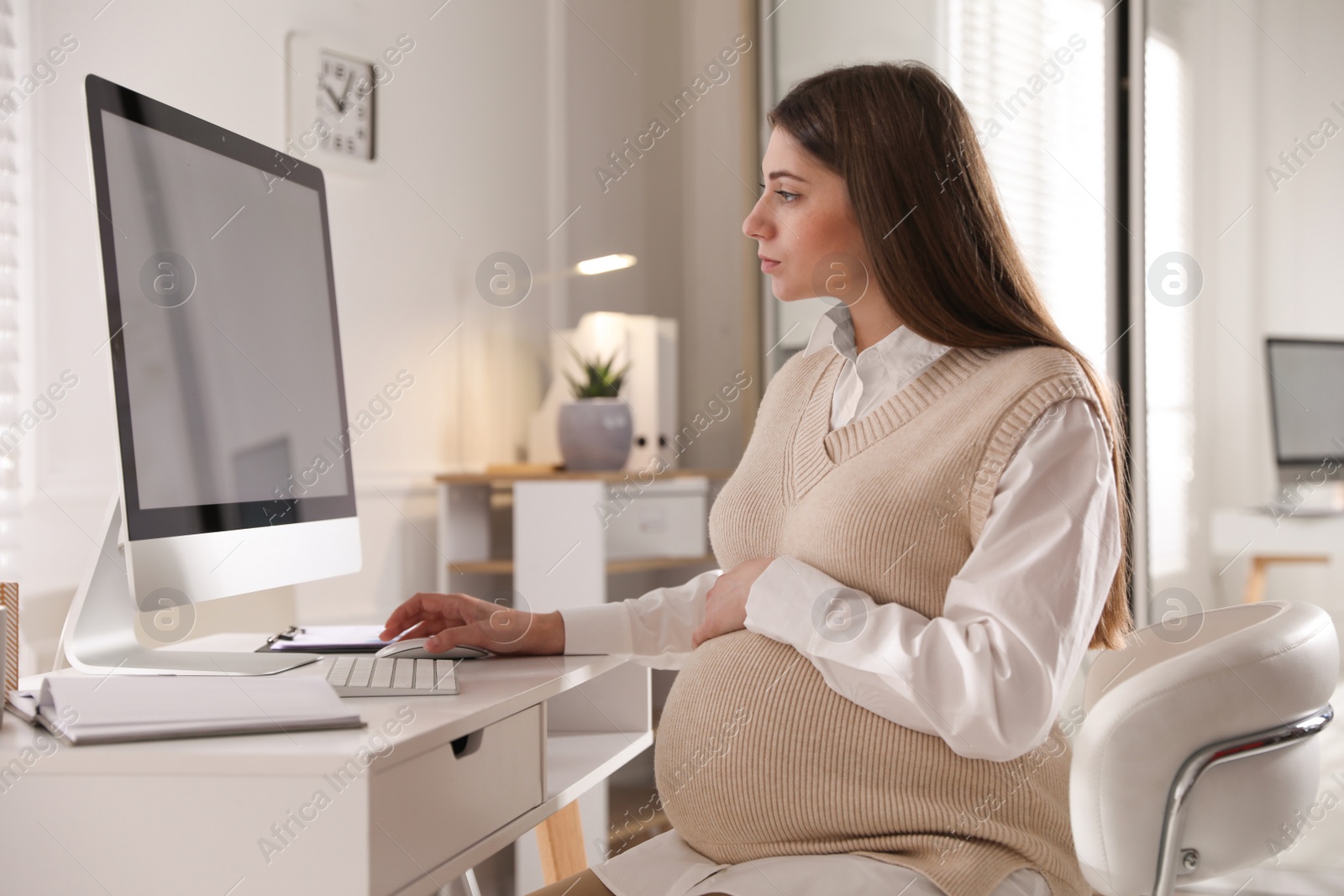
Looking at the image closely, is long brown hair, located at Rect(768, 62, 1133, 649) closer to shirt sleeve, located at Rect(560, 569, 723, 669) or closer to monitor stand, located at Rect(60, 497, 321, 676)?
shirt sleeve, located at Rect(560, 569, 723, 669)

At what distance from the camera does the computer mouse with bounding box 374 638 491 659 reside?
117 centimetres

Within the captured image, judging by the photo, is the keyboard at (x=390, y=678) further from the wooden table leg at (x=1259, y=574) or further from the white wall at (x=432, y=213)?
the wooden table leg at (x=1259, y=574)

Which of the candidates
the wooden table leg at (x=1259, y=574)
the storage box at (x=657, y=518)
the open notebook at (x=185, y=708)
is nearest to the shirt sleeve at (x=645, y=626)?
the open notebook at (x=185, y=708)

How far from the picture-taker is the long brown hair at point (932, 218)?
1.09 metres

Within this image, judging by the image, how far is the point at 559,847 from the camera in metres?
1.47

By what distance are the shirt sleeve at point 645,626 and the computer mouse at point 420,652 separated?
115 mm

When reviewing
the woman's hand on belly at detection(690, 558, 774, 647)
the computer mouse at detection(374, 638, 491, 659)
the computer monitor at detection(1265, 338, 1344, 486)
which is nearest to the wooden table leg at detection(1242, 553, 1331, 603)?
the computer monitor at detection(1265, 338, 1344, 486)

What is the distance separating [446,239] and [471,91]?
41cm

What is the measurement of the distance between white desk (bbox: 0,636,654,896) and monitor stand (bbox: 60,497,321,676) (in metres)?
0.18

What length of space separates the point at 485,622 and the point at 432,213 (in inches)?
63.6

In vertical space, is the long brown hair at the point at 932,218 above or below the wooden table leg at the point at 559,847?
above

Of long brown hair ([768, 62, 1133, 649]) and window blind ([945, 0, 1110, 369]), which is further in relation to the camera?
window blind ([945, 0, 1110, 369])

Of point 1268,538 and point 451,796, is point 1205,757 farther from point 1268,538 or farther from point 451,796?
point 1268,538

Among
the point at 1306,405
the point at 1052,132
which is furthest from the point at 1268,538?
the point at 1052,132
